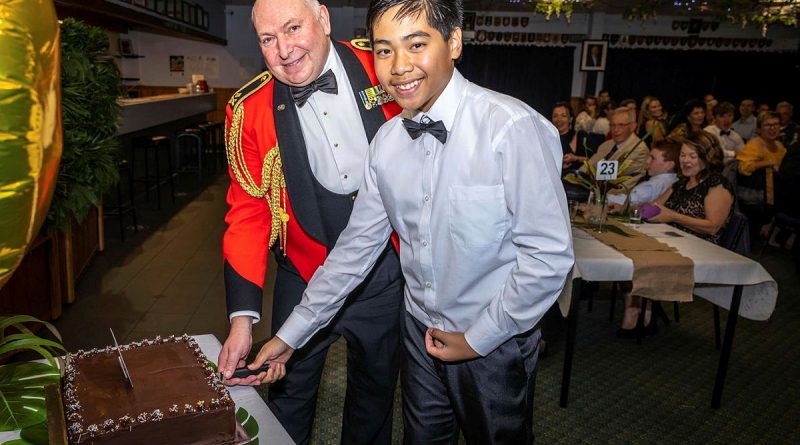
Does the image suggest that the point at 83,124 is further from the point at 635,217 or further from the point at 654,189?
the point at 654,189

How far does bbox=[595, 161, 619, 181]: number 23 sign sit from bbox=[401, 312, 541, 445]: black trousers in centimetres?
183

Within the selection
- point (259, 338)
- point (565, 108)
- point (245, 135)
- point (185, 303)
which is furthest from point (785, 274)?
point (245, 135)

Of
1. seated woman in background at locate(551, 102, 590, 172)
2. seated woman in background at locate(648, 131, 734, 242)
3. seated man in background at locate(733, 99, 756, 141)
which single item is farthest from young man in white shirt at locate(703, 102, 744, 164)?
seated woman in background at locate(648, 131, 734, 242)

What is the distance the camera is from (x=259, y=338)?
134 inches

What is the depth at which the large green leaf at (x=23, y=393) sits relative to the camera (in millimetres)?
1060

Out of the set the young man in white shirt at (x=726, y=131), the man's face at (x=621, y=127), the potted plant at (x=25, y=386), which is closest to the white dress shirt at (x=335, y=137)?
the potted plant at (x=25, y=386)

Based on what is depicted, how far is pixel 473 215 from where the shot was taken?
1.20m

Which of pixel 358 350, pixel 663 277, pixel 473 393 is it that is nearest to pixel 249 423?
pixel 473 393

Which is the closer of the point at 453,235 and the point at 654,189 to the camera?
the point at 453,235

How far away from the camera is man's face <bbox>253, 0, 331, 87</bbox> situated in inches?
56.1

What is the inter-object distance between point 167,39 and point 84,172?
10.6 meters

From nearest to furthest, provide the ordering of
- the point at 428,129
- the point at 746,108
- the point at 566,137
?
the point at 428,129
the point at 566,137
the point at 746,108

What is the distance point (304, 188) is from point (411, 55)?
1.81ft

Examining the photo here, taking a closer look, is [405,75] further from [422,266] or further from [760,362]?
[760,362]
